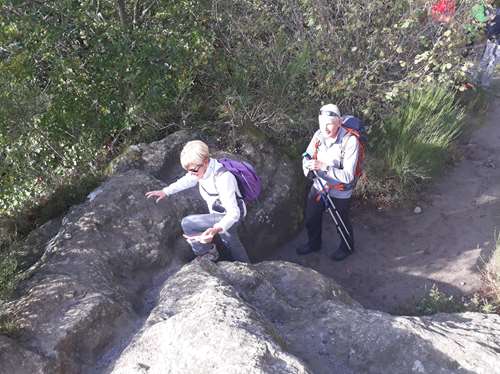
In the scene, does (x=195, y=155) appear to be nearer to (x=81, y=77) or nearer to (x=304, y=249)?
(x=81, y=77)

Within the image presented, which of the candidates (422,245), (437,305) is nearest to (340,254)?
(422,245)

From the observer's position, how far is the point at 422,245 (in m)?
5.64

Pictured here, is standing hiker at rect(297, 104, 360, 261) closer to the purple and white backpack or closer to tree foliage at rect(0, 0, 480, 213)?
the purple and white backpack

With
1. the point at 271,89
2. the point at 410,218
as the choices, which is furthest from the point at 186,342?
the point at 410,218

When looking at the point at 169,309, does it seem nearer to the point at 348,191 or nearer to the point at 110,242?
the point at 110,242

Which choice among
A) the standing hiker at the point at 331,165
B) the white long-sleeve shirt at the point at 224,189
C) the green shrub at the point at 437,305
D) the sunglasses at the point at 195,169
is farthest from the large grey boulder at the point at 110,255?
the green shrub at the point at 437,305

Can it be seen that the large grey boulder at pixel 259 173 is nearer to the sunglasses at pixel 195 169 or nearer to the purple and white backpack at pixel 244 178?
the purple and white backpack at pixel 244 178

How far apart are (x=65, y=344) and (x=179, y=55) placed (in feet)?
9.83

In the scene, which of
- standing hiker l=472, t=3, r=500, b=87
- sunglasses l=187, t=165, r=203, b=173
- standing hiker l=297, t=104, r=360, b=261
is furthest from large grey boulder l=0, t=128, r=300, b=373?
standing hiker l=472, t=3, r=500, b=87

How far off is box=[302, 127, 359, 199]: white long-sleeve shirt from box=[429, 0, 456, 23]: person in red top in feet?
8.96

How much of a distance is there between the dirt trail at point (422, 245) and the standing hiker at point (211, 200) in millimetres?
1615

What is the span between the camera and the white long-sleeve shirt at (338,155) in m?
4.43

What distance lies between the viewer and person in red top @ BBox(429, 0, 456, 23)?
6039 mm

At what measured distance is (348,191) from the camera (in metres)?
4.87
